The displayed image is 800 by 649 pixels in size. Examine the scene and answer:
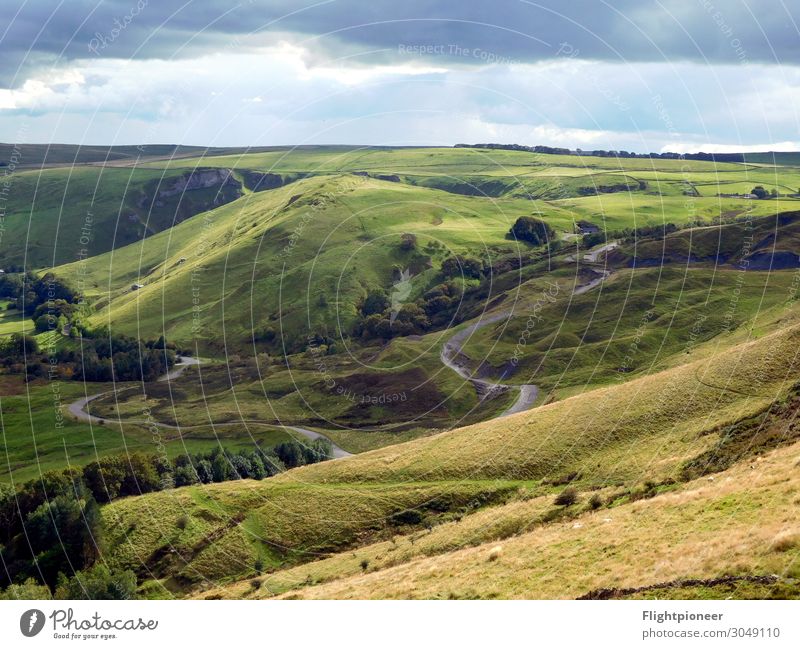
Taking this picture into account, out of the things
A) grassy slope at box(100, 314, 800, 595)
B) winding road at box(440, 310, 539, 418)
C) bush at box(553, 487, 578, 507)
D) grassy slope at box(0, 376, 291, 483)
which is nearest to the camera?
bush at box(553, 487, 578, 507)

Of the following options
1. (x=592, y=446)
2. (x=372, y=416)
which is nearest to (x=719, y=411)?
(x=592, y=446)

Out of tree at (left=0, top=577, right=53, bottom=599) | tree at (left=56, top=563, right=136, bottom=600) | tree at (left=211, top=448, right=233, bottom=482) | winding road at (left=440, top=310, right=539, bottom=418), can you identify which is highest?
tree at (left=0, top=577, right=53, bottom=599)

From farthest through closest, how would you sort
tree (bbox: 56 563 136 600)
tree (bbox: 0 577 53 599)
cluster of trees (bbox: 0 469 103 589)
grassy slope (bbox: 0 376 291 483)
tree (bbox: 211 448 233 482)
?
1. grassy slope (bbox: 0 376 291 483)
2. tree (bbox: 211 448 233 482)
3. cluster of trees (bbox: 0 469 103 589)
4. tree (bbox: 56 563 136 600)
5. tree (bbox: 0 577 53 599)

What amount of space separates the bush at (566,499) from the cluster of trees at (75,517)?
4029cm

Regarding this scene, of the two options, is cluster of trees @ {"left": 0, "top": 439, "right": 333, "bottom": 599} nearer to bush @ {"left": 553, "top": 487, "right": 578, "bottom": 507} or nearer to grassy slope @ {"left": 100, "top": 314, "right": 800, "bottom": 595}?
grassy slope @ {"left": 100, "top": 314, "right": 800, "bottom": 595}

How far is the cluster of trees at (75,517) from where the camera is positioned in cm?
7900

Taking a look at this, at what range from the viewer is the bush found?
235ft

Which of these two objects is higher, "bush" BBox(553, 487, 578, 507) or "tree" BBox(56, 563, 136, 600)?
"bush" BBox(553, 487, 578, 507)

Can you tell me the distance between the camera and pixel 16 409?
19700 cm

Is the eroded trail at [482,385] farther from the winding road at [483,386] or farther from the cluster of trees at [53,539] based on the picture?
the cluster of trees at [53,539]

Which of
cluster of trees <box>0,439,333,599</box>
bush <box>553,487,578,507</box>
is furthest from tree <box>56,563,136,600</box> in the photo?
bush <box>553,487,578,507</box>

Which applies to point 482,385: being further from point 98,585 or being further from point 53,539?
point 98,585

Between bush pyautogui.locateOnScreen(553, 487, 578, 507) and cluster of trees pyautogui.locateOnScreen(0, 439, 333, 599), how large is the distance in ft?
132

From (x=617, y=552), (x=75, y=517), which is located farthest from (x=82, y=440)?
(x=617, y=552)
